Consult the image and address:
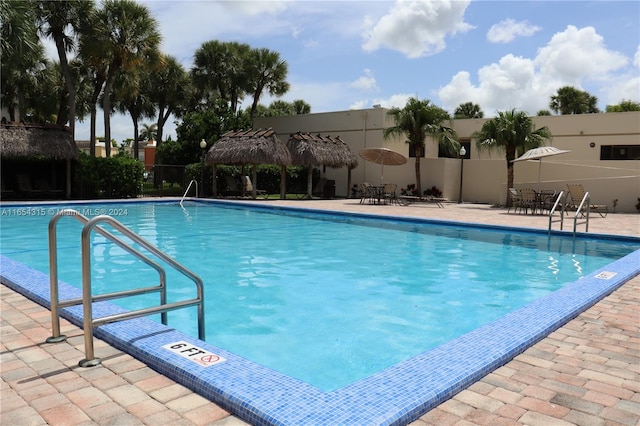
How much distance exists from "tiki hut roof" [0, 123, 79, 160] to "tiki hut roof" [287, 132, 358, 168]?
9250 millimetres

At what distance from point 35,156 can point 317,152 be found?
11.7 metres

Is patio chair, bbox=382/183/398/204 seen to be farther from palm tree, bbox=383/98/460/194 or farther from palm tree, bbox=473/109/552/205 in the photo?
palm tree, bbox=473/109/552/205

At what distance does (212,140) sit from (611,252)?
23023mm

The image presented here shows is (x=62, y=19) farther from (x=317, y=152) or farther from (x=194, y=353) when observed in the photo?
(x=194, y=353)

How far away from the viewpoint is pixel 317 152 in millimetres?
23031

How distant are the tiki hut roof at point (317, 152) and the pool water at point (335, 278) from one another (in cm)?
909

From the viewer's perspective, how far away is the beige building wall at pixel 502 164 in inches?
773

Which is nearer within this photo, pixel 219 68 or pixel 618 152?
pixel 618 152

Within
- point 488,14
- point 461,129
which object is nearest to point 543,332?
point 488,14

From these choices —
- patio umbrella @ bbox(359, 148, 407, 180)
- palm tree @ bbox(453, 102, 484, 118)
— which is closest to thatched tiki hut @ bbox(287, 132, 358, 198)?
patio umbrella @ bbox(359, 148, 407, 180)

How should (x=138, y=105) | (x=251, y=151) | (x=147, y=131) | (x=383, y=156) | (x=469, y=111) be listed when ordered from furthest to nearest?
1. (x=147, y=131)
2. (x=469, y=111)
3. (x=138, y=105)
4. (x=251, y=151)
5. (x=383, y=156)

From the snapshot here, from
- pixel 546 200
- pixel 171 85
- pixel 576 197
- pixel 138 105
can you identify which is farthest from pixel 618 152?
pixel 138 105

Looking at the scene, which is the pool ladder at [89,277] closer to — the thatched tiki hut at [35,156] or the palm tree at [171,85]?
the thatched tiki hut at [35,156]

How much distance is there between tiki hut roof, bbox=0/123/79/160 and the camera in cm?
1923
